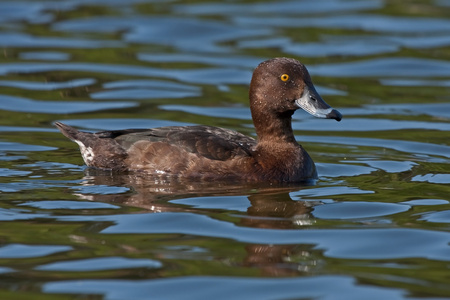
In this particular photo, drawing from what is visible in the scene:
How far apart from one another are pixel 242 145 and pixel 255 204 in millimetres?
1200

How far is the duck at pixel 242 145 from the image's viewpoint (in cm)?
876

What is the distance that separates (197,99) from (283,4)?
22.4 ft


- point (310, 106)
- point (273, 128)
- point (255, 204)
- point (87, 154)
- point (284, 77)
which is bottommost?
point (255, 204)

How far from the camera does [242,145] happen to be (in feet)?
29.6

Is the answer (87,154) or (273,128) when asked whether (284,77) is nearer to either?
(273,128)

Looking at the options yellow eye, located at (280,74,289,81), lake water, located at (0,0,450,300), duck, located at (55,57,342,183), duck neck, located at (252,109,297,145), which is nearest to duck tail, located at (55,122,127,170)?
duck, located at (55,57,342,183)

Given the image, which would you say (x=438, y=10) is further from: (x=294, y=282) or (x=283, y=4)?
(x=294, y=282)

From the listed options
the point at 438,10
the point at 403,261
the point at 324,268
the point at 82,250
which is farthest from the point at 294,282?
the point at 438,10

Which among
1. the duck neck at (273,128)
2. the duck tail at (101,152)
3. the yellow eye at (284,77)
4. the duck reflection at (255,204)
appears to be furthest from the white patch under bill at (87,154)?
the yellow eye at (284,77)

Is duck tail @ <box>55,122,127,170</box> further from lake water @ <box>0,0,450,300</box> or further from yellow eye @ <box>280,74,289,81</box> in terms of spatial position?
yellow eye @ <box>280,74,289,81</box>

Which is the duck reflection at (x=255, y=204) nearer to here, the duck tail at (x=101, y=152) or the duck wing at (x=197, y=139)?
the duck tail at (x=101, y=152)

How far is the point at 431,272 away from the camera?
6102 millimetres

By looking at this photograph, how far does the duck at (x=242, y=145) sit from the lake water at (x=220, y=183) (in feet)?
0.73

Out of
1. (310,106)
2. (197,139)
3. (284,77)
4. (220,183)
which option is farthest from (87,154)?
(310,106)
